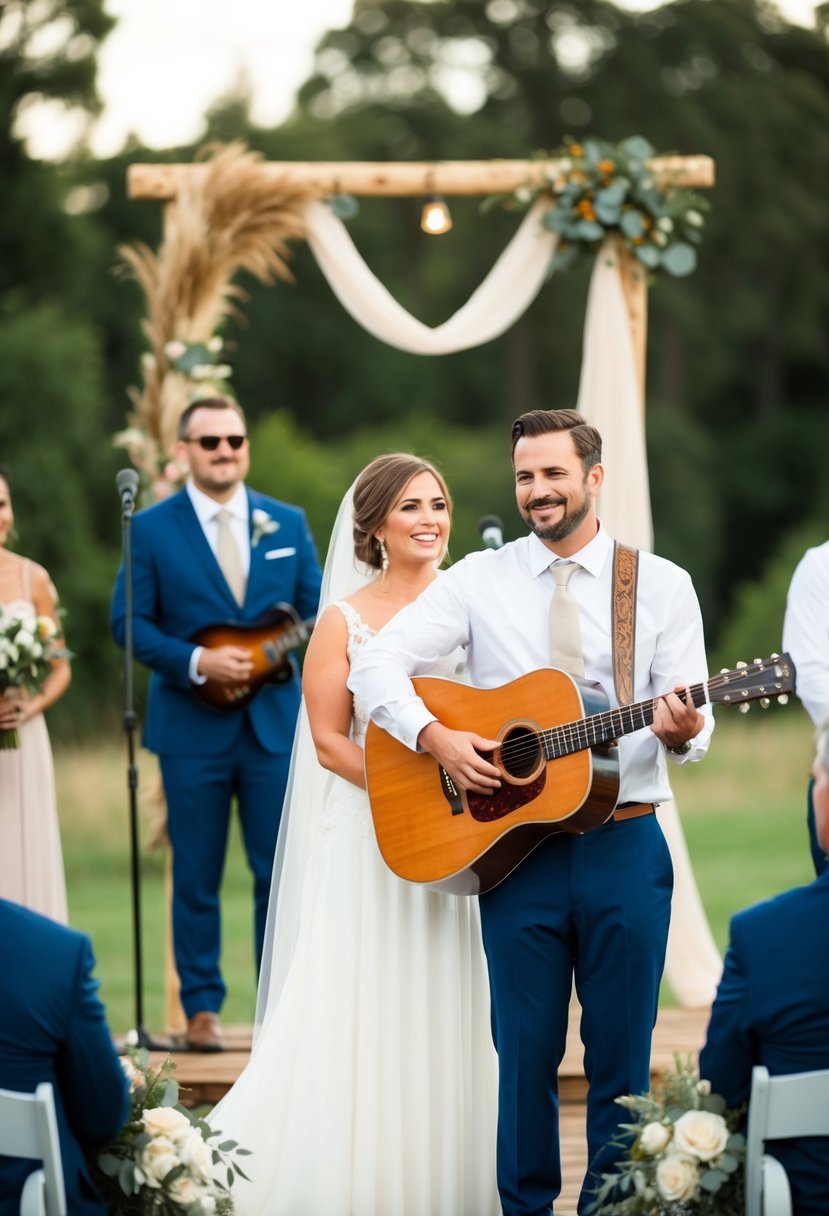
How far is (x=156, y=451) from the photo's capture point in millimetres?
7457

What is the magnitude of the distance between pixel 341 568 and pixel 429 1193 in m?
1.77

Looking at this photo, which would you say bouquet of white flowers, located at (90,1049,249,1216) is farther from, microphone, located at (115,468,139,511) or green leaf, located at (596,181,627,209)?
green leaf, located at (596,181,627,209)

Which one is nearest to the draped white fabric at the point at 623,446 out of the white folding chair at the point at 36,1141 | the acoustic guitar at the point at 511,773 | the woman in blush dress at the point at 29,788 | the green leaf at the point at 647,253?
the green leaf at the point at 647,253

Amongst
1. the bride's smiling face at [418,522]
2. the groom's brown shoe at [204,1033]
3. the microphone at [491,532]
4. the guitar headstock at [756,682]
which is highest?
the microphone at [491,532]

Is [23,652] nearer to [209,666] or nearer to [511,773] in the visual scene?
[209,666]

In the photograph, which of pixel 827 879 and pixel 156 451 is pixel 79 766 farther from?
pixel 827 879

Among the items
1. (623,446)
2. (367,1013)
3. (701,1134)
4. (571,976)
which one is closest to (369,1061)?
(367,1013)

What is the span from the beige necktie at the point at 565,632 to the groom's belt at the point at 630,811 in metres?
0.33

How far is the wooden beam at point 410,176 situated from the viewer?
7371 mm

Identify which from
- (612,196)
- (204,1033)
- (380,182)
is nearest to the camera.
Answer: (204,1033)

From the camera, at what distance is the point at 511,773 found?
4.19 meters

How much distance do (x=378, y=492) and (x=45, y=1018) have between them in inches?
82.6

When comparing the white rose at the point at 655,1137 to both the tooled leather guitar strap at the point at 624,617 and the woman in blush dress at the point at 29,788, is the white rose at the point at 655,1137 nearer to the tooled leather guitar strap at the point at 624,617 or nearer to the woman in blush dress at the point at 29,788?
the tooled leather guitar strap at the point at 624,617

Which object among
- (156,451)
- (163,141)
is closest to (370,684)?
(156,451)
